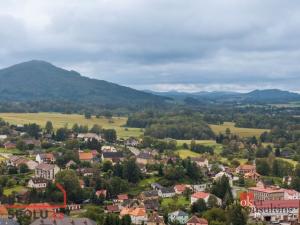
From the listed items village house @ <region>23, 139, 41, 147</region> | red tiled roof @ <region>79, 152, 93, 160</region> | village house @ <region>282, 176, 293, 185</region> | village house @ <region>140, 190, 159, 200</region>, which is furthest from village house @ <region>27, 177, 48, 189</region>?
village house @ <region>282, 176, 293, 185</region>

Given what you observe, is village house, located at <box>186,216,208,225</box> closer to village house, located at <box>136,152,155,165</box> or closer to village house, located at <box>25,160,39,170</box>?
village house, located at <box>25,160,39,170</box>

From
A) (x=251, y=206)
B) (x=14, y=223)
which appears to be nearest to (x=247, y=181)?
(x=251, y=206)

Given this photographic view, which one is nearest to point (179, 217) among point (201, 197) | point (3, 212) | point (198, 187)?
point (201, 197)

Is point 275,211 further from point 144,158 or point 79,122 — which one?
point 79,122

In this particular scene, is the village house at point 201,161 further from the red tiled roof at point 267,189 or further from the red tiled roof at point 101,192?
the red tiled roof at point 101,192

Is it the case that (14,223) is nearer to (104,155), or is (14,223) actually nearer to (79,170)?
(79,170)
